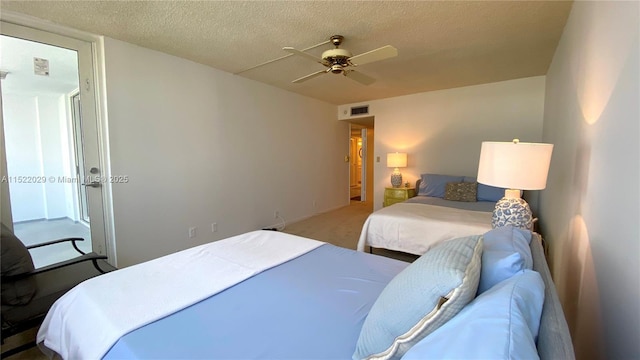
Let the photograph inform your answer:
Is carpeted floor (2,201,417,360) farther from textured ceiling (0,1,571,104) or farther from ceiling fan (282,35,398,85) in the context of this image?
textured ceiling (0,1,571,104)

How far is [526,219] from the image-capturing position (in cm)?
186

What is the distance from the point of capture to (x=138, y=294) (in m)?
1.21

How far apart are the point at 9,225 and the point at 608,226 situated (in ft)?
13.1

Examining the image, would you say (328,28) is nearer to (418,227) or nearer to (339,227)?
(418,227)

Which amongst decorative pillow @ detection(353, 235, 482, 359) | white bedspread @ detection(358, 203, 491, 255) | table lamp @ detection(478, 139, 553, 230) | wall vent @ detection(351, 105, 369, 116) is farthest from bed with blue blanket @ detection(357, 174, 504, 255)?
wall vent @ detection(351, 105, 369, 116)

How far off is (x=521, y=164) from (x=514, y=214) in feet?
1.39

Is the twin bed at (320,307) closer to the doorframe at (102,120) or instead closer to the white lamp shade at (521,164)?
the white lamp shade at (521,164)

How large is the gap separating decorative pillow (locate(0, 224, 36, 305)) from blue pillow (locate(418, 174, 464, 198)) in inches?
176

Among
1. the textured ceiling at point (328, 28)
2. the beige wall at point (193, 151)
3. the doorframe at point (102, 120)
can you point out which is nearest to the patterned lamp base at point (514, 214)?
the textured ceiling at point (328, 28)

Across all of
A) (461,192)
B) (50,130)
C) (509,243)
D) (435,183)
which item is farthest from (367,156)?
(509,243)

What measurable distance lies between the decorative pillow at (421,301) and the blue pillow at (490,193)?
348cm

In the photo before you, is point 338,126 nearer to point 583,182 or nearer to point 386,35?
point 386,35

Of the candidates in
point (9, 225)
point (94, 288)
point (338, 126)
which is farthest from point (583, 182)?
point (338, 126)

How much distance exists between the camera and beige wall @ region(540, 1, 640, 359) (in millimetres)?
924
